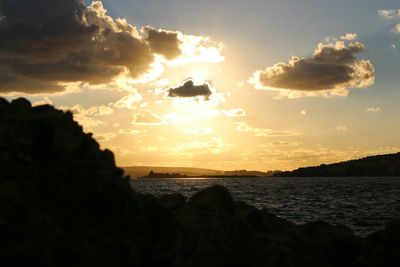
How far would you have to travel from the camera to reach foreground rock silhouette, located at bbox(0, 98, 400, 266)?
14180 millimetres

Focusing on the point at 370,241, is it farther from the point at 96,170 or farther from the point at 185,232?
the point at 96,170

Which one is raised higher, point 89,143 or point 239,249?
point 89,143

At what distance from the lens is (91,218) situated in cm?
1551

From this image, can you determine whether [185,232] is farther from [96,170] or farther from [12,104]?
[12,104]

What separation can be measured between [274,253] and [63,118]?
29.2ft

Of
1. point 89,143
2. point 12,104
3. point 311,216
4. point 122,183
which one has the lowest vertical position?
point 311,216

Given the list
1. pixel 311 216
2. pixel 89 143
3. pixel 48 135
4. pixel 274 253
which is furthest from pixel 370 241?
pixel 311 216

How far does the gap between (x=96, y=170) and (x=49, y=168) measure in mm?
1542

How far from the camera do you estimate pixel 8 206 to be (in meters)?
14.5

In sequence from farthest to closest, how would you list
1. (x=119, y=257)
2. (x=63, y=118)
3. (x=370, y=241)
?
(x=370, y=241) → (x=63, y=118) → (x=119, y=257)

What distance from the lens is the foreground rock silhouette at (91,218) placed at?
558 inches

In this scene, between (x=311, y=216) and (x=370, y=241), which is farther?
(x=311, y=216)

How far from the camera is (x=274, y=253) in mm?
17125

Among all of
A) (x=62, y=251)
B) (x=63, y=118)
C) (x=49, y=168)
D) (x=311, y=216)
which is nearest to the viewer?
(x=62, y=251)
